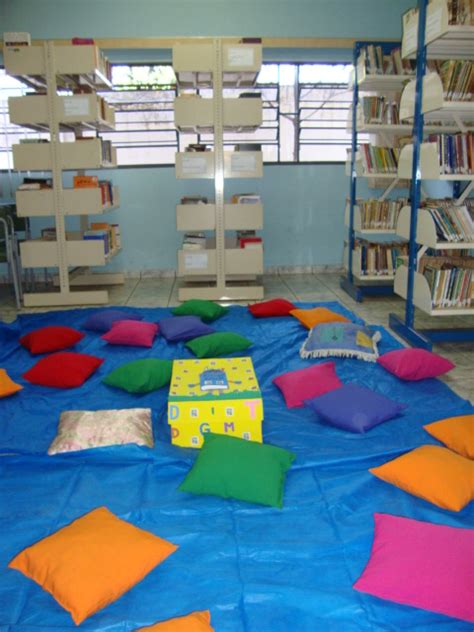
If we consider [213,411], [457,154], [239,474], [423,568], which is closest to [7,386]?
[213,411]

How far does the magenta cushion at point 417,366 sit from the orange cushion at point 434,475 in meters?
0.91

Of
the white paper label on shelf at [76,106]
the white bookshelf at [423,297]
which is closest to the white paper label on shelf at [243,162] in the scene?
the white paper label on shelf at [76,106]

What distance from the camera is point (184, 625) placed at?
4.50 feet

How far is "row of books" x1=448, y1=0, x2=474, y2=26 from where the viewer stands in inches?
128

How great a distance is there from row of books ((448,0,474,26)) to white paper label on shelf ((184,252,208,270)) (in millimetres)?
2672

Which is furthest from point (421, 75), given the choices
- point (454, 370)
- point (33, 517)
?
point (33, 517)

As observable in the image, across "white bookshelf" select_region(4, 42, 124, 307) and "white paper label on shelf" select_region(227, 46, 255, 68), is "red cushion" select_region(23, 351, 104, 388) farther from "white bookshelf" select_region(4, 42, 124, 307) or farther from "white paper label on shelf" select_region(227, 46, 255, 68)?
"white paper label on shelf" select_region(227, 46, 255, 68)

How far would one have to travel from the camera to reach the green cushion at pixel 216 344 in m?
3.31

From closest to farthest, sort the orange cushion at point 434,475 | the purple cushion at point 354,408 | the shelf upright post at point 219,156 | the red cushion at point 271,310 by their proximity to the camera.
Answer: the orange cushion at point 434,475 → the purple cushion at point 354,408 → the red cushion at point 271,310 → the shelf upright post at point 219,156

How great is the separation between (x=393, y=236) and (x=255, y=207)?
2.10m

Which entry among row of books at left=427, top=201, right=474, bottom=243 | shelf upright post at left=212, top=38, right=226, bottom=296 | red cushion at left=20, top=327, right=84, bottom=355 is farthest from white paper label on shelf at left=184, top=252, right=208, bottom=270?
row of books at left=427, top=201, right=474, bottom=243

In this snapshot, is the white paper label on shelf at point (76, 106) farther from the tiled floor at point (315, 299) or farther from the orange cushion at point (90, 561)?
the orange cushion at point (90, 561)

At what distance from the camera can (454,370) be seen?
3365mm

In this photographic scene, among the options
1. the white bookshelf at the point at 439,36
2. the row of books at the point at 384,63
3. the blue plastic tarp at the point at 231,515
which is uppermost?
the row of books at the point at 384,63
